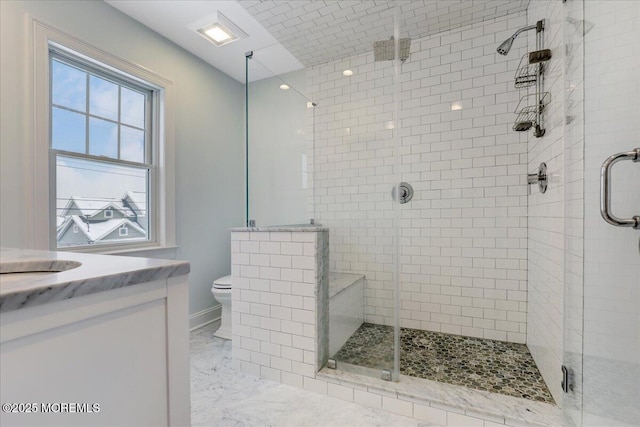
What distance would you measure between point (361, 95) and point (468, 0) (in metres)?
1.06

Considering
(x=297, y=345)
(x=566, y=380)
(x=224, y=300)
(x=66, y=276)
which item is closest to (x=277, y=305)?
(x=297, y=345)

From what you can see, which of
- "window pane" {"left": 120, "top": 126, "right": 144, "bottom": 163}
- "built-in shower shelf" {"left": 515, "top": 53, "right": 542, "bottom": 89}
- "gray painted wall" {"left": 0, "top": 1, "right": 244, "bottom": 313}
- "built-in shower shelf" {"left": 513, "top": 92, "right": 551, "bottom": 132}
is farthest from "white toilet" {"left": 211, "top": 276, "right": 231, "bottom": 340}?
"built-in shower shelf" {"left": 515, "top": 53, "right": 542, "bottom": 89}

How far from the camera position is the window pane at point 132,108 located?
7.90 ft

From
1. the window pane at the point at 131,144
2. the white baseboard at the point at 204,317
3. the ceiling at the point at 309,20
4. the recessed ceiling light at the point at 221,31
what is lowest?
the white baseboard at the point at 204,317

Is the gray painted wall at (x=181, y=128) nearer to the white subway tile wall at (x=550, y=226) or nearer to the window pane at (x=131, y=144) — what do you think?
the window pane at (x=131, y=144)

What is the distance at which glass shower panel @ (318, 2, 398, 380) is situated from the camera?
6.11 feet

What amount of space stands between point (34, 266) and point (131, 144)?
1.82 metres

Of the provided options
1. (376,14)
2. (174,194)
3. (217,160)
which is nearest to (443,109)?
(376,14)

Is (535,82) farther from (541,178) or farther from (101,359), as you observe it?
(101,359)

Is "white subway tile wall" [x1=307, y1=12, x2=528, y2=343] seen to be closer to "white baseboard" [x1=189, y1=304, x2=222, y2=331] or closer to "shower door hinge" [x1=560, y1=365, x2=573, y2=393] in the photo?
"shower door hinge" [x1=560, y1=365, x2=573, y2=393]

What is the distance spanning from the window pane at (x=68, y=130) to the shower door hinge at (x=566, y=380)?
125 inches

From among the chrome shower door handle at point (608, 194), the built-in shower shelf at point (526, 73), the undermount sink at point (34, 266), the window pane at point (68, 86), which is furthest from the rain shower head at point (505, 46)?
the window pane at point (68, 86)

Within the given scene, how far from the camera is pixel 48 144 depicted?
6.22 ft

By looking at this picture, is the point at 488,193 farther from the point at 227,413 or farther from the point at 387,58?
the point at 227,413
